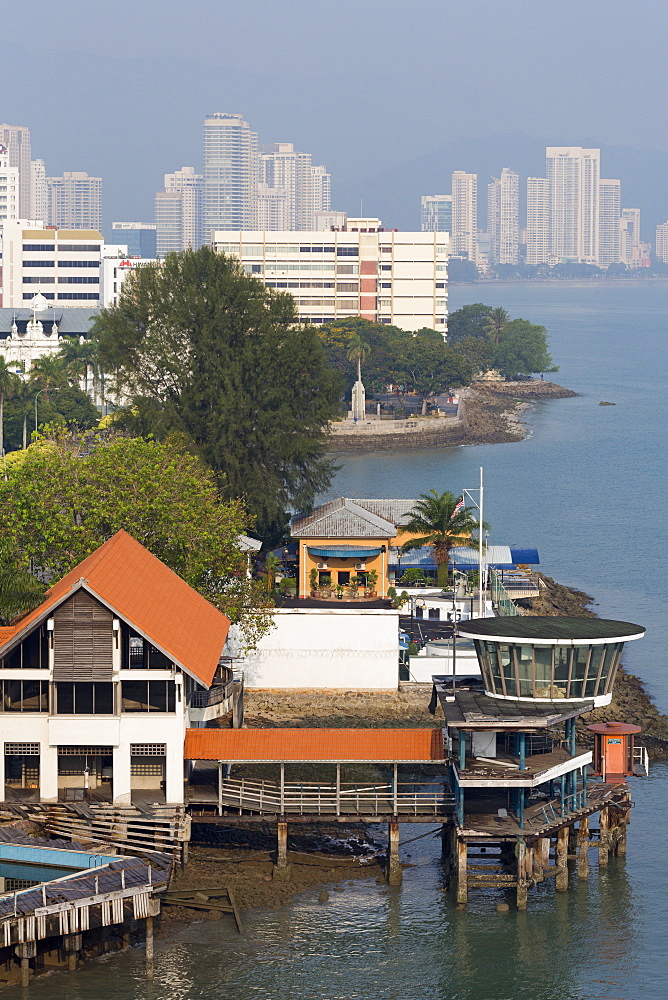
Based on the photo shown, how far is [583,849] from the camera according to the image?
42531mm

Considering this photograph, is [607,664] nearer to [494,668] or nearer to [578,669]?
[578,669]

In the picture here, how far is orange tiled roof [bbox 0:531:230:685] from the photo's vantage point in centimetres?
4088

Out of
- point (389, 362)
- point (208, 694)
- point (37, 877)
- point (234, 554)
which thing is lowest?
point (37, 877)

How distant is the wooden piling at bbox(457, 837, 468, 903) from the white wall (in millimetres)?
18402

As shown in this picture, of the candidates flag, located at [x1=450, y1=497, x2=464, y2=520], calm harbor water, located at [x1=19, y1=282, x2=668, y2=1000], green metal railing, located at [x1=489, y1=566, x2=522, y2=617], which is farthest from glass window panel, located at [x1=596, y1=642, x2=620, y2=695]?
flag, located at [x1=450, y1=497, x2=464, y2=520]

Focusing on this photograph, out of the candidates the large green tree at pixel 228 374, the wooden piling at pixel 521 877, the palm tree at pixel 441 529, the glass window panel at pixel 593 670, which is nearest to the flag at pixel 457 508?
the palm tree at pixel 441 529

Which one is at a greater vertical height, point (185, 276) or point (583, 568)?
point (185, 276)

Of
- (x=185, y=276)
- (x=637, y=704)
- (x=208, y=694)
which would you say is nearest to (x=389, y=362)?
(x=185, y=276)

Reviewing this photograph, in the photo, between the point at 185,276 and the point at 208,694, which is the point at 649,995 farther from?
the point at 185,276

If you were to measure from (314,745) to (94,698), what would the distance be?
5.93 m

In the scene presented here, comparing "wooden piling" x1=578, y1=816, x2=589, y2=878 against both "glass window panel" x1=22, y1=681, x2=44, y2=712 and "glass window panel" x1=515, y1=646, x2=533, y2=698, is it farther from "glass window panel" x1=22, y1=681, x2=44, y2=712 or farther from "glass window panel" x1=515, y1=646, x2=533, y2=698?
"glass window panel" x1=22, y1=681, x2=44, y2=712

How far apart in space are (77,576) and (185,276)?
3991 centimetres

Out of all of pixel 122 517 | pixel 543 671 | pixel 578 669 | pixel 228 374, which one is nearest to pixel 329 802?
pixel 543 671

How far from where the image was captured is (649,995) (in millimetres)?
36938
